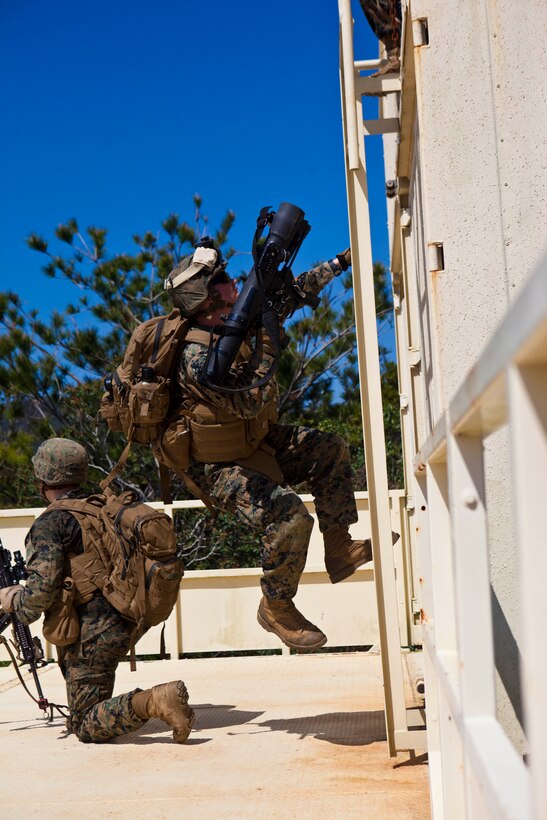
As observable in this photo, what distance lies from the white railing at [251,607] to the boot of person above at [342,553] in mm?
3114

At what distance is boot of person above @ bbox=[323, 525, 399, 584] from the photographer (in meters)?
4.84

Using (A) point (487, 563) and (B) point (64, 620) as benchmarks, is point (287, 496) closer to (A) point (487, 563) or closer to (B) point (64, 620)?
(B) point (64, 620)

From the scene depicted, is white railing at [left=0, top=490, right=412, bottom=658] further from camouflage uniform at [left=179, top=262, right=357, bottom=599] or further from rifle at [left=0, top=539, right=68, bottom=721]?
camouflage uniform at [left=179, top=262, right=357, bottom=599]

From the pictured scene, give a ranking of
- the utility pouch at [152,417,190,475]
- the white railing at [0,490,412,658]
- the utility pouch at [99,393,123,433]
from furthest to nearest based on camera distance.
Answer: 1. the white railing at [0,490,412,658]
2. the utility pouch at [99,393,123,433]
3. the utility pouch at [152,417,190,475]

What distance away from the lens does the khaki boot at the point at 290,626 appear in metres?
4.71

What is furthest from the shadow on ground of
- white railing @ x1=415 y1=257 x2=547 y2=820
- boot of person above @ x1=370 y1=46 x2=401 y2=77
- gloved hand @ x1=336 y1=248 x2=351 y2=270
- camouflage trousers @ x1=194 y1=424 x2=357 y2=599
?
boot of person above @ x1=370 y1=46 x2=401 y2=77

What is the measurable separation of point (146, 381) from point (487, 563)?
138 inches

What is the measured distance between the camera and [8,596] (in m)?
5.06

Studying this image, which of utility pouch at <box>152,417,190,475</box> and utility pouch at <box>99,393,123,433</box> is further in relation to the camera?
utility pouch at <box>99,393,123,433</box>

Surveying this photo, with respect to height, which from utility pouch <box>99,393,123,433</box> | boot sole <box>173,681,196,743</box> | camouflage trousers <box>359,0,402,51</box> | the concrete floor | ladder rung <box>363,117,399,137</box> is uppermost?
camouflage trousers <box>359,0,402,51</box>

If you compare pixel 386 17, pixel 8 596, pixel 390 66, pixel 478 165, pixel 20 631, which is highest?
pixel 386 17

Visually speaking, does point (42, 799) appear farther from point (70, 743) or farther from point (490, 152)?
point (490, 152)

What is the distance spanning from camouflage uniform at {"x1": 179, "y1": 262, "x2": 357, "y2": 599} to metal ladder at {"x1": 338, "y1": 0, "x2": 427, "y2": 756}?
1.83ft

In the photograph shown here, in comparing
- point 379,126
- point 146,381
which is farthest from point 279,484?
point 379,126
